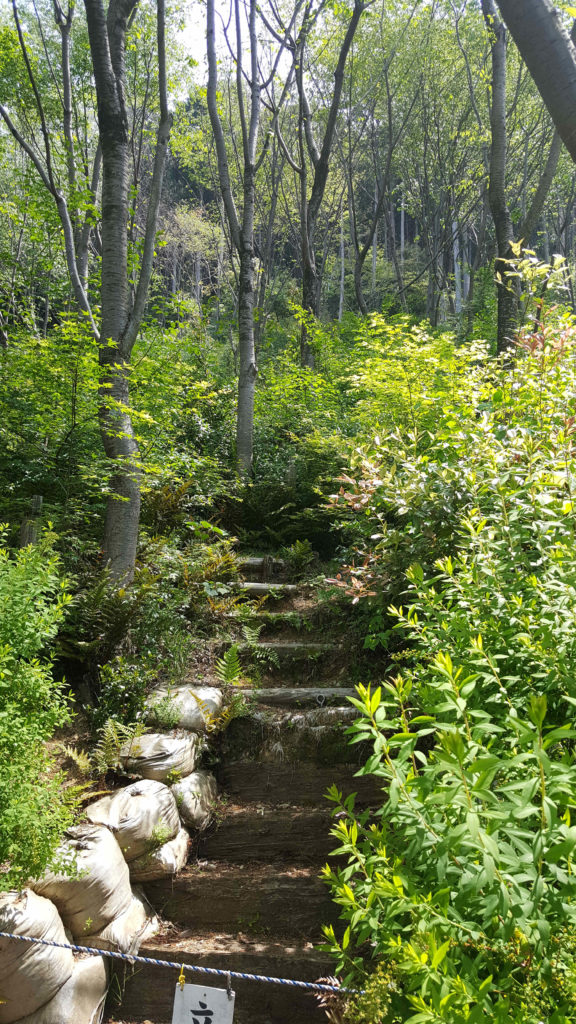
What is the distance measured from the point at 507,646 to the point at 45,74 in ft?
35.9

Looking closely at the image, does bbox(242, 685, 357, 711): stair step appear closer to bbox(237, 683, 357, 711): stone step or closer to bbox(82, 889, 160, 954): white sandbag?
bbox(237, 683, 357, 711): stone step

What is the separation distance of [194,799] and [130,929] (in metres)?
0.81

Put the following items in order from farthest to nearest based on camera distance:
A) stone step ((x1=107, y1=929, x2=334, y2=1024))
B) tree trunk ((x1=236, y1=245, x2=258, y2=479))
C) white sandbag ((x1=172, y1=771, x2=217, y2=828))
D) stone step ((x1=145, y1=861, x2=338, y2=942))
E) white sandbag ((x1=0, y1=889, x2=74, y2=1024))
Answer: tree trunk ((x1=236, y1=245, x2=258, y2=479)) < white sandbag ((x1=172, y1=771, x2=217, y2=828)) < stone step ((x1=145, y1=861, x2=338, y2=942)) < stone step ((x1=107, y1=929, x2=334, y2=1024)) < white sandbag ((x1=0, y1=889, x2=74, y2=1024))

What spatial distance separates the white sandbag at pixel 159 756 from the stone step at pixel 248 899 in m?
0.58

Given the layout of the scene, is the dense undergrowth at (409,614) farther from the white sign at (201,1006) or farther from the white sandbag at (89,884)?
the white sign at (201,1006)

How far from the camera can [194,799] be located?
3715mm

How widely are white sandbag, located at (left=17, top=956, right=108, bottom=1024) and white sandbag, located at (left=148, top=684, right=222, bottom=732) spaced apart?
1443mm

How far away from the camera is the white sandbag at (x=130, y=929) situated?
2.87 metres

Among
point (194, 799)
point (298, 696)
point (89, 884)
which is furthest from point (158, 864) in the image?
point (298, 696)

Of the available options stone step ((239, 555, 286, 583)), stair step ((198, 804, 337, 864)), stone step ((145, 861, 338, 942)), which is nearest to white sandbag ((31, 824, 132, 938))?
stone step ((145, 861, 338, 942))

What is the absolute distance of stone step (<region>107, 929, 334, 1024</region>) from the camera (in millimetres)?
2676

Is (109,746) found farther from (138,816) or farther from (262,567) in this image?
(262,567)

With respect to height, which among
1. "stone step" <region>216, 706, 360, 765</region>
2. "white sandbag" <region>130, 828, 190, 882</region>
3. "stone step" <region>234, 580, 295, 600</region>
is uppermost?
"stone step" <region>234, 580, 295, 600</region>

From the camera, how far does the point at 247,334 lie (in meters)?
7.75
